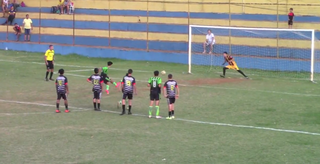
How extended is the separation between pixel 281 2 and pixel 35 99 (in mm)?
23382

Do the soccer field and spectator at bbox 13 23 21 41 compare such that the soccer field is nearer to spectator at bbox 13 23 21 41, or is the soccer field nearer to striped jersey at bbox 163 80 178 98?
striped jersey at bbox 163 80 178 98

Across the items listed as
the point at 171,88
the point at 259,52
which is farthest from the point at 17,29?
the point at 171,88

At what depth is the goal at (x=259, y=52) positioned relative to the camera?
110 feet

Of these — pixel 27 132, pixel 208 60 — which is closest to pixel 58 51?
pixel 208 60

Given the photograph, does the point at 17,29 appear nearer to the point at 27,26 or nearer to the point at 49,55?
the point at 27,26

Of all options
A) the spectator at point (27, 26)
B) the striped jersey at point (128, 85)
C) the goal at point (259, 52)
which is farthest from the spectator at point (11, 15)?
the striped jersey at point (128, 85)

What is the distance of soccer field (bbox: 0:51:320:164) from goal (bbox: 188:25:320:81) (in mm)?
3963

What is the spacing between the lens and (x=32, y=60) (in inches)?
1512

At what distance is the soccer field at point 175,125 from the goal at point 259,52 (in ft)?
13.0

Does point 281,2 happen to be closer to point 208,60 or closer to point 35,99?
point 208,60

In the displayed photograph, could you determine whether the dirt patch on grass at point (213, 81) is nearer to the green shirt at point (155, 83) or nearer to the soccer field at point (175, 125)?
the soccer field at point (175, 125)

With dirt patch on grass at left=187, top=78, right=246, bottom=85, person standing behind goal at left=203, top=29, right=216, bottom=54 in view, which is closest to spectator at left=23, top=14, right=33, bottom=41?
person standing behind goal at left=203, top=29, right=216, bottom=54

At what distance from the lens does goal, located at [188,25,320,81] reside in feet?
110

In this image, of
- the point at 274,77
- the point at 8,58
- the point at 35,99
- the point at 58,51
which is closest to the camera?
the point at 35,99
